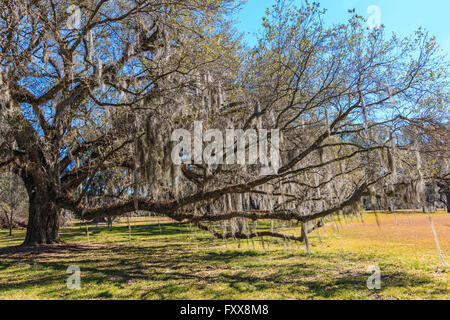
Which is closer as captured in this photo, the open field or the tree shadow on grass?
the open field

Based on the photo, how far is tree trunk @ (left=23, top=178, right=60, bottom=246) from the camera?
10.8 meters

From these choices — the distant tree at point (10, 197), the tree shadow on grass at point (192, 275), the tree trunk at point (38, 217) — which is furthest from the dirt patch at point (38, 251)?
the distant tree at point (10, 197)

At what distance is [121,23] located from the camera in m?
7.84

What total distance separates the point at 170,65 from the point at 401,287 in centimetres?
719

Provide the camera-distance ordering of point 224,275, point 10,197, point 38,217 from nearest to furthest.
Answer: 1. point 224,275
2. point 38,217
3. point 10,197

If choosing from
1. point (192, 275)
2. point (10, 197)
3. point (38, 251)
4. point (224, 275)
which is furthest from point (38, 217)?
point (10, 197)

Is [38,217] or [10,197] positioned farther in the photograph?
[10,197]

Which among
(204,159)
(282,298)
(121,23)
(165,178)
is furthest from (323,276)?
(121,23)

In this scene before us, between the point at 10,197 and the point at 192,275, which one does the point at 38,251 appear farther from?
the point at 10,197

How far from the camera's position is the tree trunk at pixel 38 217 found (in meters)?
10.8

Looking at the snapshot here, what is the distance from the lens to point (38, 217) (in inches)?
429

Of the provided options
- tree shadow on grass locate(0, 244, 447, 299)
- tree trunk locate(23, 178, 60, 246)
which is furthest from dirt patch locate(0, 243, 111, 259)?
tree trunk locate(23, 178, 60, 246)

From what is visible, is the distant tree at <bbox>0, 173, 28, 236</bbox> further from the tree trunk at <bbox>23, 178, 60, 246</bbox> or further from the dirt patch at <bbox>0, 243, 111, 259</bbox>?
the dirt patch at <bbox>0, 243, 111, 259</bbox>

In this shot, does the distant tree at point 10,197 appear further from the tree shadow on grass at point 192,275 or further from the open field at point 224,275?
the tree shadow on grass at point 192,275
